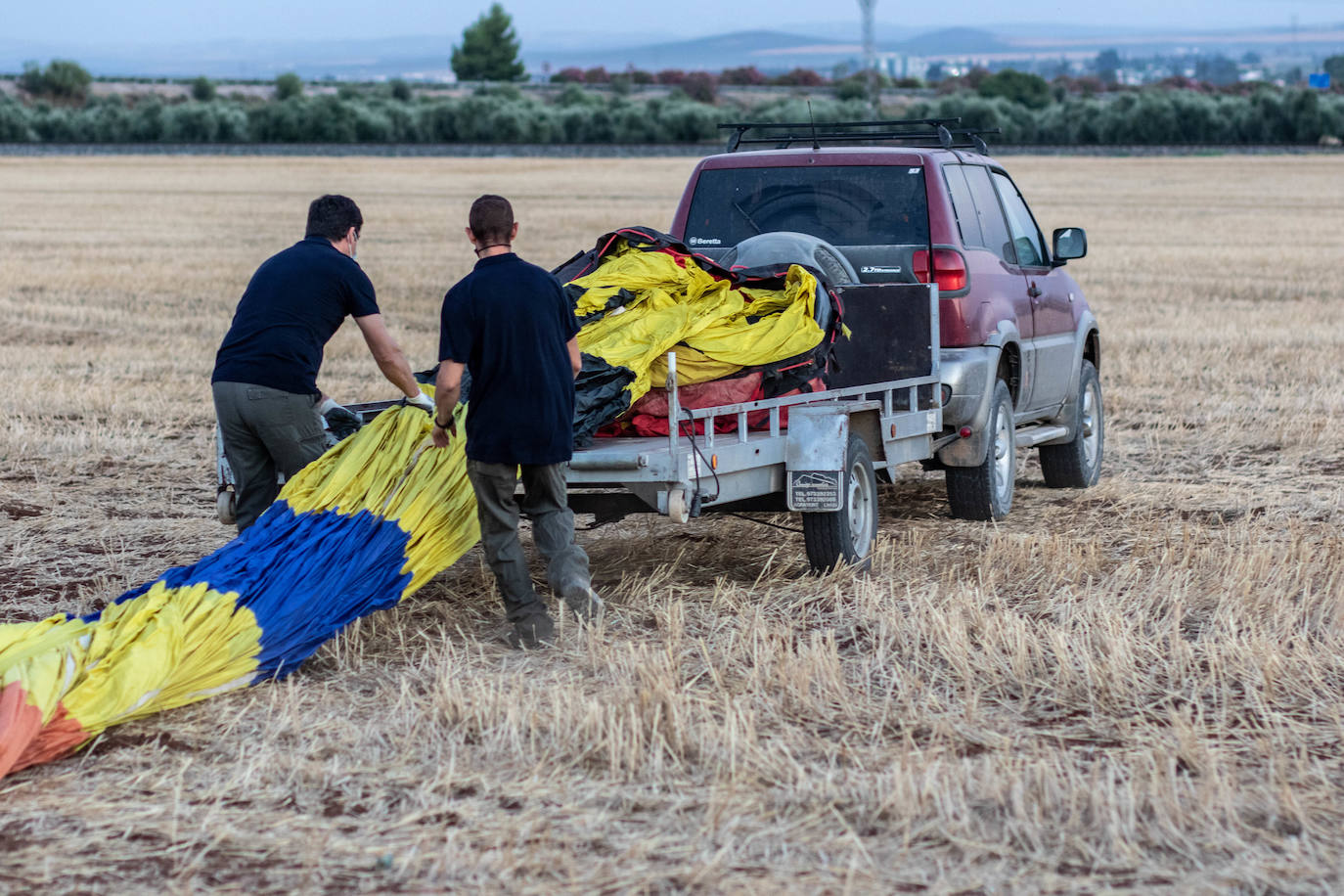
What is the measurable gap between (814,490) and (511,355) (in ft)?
4.90

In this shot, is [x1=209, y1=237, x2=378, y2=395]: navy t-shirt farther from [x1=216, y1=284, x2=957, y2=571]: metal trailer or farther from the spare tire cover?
the spare tire cover

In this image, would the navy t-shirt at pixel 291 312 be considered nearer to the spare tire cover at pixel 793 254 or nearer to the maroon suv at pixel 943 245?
the spare tire cover at pixel 793 254

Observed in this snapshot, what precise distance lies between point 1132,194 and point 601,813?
45035 millimetres

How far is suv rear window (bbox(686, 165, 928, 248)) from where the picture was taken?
27.7ft

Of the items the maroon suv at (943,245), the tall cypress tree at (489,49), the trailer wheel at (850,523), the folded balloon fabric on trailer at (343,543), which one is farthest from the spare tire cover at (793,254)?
the tall cypress tree at (489,49)

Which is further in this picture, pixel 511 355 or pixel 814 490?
pixel 814 490

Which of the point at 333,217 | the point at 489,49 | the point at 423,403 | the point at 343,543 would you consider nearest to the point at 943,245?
the point at 423,403

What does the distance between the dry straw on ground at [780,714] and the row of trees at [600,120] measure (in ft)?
207

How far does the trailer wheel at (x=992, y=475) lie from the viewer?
850 cm

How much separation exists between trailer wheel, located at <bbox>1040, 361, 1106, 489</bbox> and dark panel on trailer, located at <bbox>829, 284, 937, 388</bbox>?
2188mm

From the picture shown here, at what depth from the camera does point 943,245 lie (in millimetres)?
8328

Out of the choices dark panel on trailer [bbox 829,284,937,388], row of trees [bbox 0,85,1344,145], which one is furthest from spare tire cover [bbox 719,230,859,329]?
row of trees [bbox 0,85,1344,145]

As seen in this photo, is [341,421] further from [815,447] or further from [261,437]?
[815,447]

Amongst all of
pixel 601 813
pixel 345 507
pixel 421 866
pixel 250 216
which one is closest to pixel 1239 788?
pixel 601 813
